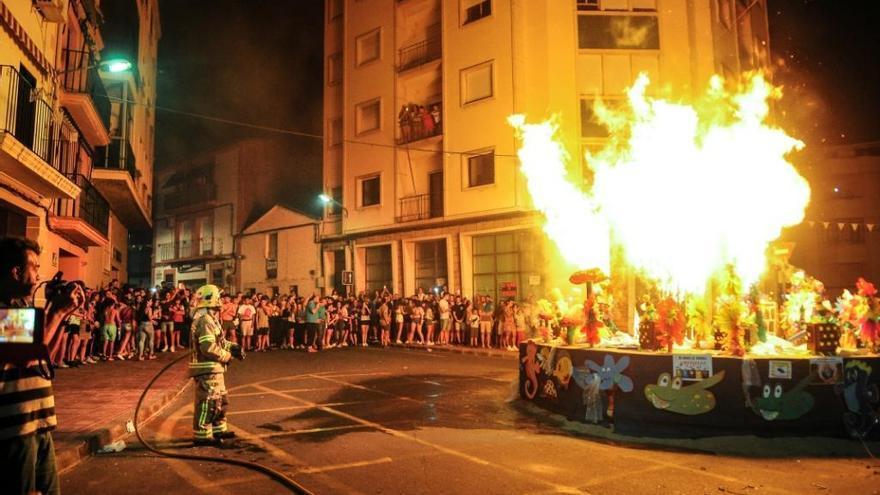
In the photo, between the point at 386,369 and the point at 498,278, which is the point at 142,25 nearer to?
the point at 498,278

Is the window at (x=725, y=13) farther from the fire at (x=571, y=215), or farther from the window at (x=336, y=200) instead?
the window at (x=336, y=200)

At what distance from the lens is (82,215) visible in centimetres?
1891

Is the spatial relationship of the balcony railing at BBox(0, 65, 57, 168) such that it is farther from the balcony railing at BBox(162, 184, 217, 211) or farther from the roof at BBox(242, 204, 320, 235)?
the balcony railing at BBox(162, 184, 217, 211)

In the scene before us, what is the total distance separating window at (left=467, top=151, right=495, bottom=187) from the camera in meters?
23.9

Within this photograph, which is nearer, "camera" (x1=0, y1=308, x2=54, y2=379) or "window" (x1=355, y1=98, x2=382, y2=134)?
"camera" (x1=0, y1=308, x2=54, y2=379)

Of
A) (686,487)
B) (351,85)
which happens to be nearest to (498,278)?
(351,85)

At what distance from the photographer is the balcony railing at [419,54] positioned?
26422 mm

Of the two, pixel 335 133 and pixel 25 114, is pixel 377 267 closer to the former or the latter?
pixel 335 133

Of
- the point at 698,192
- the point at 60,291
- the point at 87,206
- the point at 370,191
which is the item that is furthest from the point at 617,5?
the point at 60,291

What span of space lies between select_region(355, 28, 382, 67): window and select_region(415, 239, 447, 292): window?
388 inches

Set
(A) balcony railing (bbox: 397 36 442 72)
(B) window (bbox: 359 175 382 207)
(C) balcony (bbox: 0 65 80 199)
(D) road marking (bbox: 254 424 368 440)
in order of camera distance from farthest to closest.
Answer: (B) window (bbox: 359 175 382 207) → (A) balcony railing (bbox: 397 36 442 72) → (C) balcony (bbox: 0 65 80 199) → (D) road marking (bbox: 254 424 368 440)

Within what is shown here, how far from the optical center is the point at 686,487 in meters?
5.52

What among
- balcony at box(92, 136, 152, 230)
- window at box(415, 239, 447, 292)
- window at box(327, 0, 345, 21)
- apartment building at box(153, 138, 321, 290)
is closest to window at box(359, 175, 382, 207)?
window at box(415, 239, 447, 292)

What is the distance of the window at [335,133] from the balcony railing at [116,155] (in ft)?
33.9
